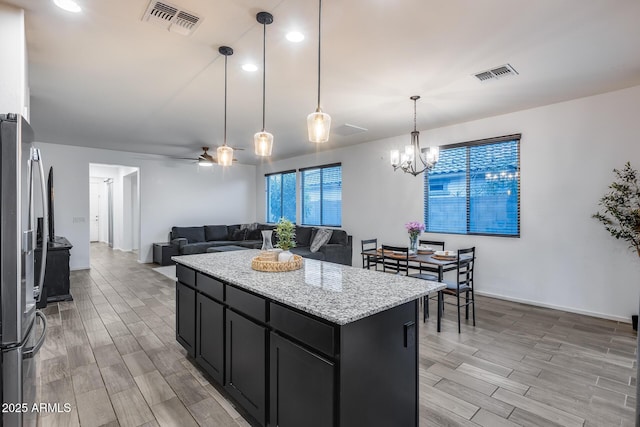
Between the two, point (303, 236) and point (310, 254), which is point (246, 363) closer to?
point (310, 254)

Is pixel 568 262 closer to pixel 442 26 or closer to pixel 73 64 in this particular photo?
pixel 442 26

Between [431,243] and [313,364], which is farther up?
[431,243]

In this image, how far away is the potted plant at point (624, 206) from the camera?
11.9 feet

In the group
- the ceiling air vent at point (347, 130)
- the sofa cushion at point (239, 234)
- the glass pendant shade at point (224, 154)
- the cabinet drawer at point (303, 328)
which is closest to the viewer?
the cabinet drawer at point (303, 328)

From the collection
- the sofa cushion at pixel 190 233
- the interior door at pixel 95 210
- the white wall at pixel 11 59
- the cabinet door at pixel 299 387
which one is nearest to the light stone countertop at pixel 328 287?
the cabinet door at pixel 299 387

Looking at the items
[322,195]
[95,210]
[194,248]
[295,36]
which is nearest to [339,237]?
[322,195]

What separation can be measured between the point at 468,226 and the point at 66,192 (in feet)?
26.6

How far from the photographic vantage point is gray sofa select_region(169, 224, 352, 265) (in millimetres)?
6436

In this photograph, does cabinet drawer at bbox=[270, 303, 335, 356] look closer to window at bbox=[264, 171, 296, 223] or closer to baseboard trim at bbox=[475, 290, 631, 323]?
baseboard trim at bbox=[475, 290, 631, 323]

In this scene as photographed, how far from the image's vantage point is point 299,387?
5.25 ft

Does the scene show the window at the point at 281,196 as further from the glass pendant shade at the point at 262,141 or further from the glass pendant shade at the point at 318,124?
the glass pendant shade at the point at 318,124

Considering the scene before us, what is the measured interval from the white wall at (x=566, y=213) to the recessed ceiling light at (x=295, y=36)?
3.52 m

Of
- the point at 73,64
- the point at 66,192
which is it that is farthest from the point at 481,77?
the point at 66,192

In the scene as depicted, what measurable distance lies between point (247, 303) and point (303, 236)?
215 inches
